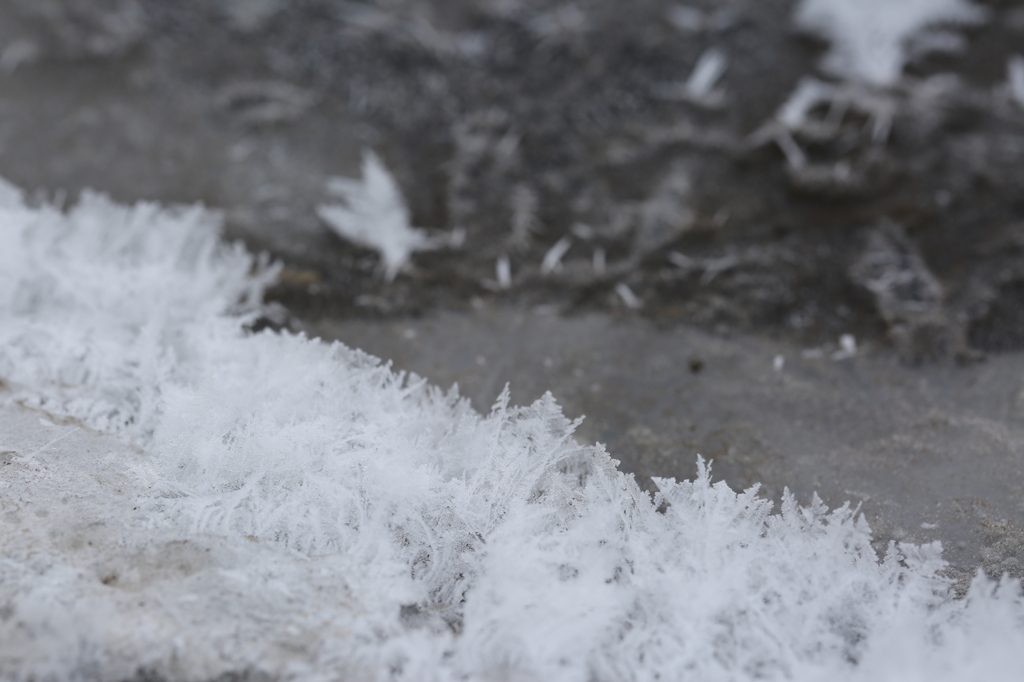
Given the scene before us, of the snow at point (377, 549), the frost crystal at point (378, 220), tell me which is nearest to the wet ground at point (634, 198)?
the frost crystal at point (378, 220)

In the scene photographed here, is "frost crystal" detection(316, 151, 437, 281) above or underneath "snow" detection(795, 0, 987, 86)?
underneath

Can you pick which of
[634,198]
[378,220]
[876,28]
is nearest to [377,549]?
[378,220]

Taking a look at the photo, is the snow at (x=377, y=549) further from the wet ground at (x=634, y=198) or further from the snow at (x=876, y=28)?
the snow at (x=876, y=28)

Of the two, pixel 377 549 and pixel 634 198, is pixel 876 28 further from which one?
pixel 377 549

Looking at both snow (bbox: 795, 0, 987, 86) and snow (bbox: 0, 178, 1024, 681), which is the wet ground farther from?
snow (bbox: 0, 178, 1024, 681)

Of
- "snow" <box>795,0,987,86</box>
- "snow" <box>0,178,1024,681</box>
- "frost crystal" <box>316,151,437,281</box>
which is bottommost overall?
"snow" <box>0,178,1024,681</box>

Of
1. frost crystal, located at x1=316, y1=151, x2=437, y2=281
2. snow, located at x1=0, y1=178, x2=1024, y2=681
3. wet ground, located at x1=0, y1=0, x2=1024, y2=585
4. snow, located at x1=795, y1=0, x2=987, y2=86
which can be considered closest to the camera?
snow, located at x1=0, y1=178, x2=1024, y2=681

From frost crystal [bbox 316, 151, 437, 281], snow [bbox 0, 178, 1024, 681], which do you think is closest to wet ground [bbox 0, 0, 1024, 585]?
frost crystal [bbox 316, 151, 437, 281]
